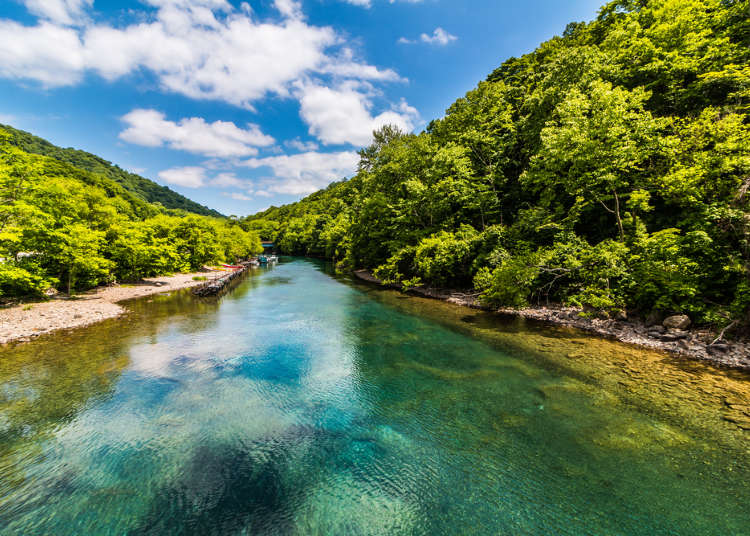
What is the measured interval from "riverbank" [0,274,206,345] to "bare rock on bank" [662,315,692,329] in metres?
32.3

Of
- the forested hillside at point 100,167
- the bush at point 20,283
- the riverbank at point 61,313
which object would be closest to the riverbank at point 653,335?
the riverbank at point 61,313

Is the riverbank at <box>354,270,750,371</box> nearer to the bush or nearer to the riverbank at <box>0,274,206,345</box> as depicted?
the riverbank at <box>0,274,206,345</box>

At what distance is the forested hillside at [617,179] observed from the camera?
12.6 metres

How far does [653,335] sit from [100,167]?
181 metres

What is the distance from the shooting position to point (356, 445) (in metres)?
7.84

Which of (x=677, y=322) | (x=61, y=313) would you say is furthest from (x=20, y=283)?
(x=677, y=322)

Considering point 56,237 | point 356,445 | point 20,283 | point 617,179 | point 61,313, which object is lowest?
point 61,313

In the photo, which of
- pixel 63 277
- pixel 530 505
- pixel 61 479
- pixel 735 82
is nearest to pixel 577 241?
pixel 735 82

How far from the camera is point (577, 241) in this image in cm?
1825

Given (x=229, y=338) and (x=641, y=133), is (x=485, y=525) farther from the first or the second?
(x=641, y=133)

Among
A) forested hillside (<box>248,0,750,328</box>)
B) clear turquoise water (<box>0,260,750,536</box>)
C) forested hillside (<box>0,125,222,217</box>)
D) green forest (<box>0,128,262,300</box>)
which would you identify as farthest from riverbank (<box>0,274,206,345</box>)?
forested hillside (<box>0,125,222,217</box>)

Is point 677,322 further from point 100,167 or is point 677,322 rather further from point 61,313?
point 100,167

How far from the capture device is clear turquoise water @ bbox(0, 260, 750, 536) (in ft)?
18.5

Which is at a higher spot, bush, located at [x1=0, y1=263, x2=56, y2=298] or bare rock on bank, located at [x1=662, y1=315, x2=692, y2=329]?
bare rock on bank, located at [x1=662, y1=315, x2=692, y2=329]
